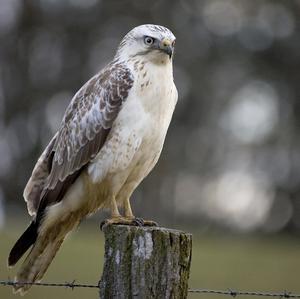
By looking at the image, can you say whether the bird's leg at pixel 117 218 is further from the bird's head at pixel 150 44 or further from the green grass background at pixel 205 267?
the green grass background at pixel 205 267

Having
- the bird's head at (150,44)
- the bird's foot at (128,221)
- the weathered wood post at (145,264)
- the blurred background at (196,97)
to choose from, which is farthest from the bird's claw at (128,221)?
the blurred background at (196,97)

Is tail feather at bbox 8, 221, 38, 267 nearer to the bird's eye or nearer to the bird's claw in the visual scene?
the bird's claw

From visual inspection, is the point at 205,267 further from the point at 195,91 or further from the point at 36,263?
the point at 195,91

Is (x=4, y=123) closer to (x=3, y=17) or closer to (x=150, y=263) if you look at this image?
(x=3, y=17)

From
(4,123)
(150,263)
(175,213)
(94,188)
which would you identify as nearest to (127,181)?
(94,188)

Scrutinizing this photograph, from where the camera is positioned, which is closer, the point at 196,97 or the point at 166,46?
the point at 166,46

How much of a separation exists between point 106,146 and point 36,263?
39.0 inches

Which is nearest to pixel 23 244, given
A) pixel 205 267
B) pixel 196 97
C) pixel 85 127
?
pixel 85 127

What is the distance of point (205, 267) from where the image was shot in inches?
643

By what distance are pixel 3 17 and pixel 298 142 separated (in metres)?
8.16

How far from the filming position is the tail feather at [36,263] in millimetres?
8805

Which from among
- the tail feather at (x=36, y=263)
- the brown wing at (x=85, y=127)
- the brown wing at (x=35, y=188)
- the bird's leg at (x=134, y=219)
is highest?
the brown wing at (x=85, y=127)

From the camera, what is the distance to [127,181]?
918cm

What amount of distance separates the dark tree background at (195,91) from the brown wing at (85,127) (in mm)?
17608
